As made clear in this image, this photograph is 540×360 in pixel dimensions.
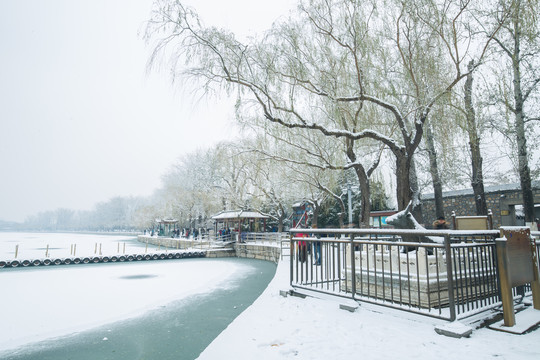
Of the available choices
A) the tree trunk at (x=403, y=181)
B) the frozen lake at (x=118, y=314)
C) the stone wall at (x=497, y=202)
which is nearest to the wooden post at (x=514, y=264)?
the tree trunk at (x=403, y=181)

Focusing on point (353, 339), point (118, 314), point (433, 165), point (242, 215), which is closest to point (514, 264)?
point (353, 339)

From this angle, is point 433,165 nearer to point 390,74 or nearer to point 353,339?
point 390,74

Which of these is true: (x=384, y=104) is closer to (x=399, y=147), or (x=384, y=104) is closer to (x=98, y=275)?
(x=399, y=147)

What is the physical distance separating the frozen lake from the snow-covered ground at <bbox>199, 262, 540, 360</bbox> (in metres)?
1.46

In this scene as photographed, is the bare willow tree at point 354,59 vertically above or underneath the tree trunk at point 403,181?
above

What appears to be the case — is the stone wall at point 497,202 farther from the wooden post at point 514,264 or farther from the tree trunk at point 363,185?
the wooden post at point 514,264

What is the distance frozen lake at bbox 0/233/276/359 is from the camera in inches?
210

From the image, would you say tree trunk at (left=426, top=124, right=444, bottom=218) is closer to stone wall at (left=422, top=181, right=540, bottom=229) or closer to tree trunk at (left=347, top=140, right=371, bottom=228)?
tree trunk at (left=347, top=140, right=371, bottom=228)

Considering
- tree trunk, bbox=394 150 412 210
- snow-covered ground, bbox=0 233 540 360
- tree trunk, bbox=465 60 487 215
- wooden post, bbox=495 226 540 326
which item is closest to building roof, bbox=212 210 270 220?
tree trunk, bbox=465 60 487 215

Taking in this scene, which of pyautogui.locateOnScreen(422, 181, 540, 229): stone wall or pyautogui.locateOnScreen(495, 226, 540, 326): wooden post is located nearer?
pyautogui.locateOnScreen(495, 226, 540, 326): wooden post

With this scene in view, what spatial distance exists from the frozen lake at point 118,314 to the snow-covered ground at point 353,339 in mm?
1455

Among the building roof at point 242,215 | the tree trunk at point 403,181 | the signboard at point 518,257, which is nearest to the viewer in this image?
the signboard at point 518,257

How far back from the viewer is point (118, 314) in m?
7.65

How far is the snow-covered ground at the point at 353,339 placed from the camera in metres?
3.01
